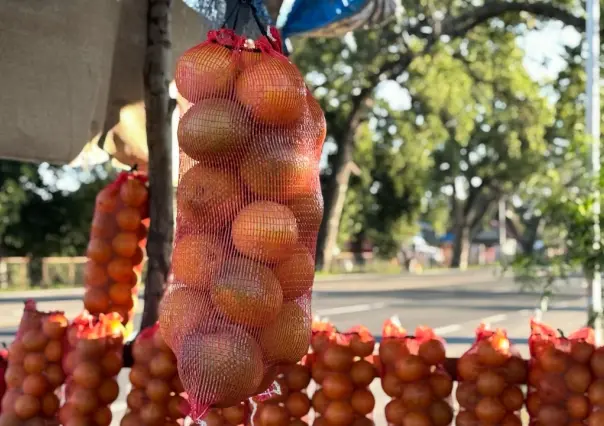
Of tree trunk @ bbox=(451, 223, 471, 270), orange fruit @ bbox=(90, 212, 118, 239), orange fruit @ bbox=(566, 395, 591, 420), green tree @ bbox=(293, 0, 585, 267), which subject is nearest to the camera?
orange fruit @ bbox=(566, 395, 591, 420)

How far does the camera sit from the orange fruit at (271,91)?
2.28 m

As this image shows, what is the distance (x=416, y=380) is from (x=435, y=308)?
1640 cm

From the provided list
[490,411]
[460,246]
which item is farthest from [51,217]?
[460,246]

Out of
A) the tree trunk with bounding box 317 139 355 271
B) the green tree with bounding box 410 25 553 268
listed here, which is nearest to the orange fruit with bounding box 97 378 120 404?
the green tree with bounding box 410 25 553 268

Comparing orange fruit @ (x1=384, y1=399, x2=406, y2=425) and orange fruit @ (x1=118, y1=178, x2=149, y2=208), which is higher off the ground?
orange fruit @ (x1=118, y1=178, x2=149, y2=208)

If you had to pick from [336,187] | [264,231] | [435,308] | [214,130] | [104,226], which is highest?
[214,130]

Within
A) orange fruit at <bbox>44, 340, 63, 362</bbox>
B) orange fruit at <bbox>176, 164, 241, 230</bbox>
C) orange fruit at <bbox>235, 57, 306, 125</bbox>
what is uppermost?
orange fruit at <bbox>235, 57, 306, 125</bbox>

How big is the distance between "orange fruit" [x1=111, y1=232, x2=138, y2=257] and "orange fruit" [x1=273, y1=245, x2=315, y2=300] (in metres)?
1.89

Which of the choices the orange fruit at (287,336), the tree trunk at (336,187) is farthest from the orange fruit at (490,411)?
the tree trunk at (336,187)

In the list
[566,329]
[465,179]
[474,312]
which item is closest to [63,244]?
[474,312]

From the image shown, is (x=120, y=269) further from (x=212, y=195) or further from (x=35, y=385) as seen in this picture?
(x=212, y=195)

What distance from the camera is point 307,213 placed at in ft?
8.10

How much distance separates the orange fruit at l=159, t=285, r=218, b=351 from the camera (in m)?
2.25

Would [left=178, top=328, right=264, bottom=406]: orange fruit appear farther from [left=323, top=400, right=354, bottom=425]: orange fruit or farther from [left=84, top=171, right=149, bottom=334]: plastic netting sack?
[left=84, top=171, right=149, bottom=334]: plastic netting sack
